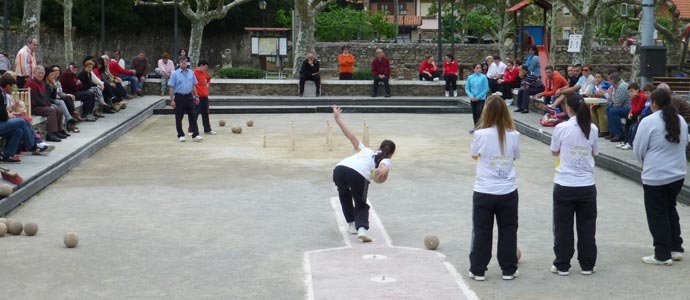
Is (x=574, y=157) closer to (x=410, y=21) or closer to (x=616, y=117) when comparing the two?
(x=616, y=117)

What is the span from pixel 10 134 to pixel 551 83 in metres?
13.5

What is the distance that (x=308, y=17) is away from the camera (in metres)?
37.7

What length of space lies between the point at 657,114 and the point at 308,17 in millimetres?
28545

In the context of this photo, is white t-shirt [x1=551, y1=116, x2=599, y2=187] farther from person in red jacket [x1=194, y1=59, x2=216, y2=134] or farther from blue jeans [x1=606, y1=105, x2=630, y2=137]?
person in red jacket [x1=194, y1=59, x2=216, y2=134]

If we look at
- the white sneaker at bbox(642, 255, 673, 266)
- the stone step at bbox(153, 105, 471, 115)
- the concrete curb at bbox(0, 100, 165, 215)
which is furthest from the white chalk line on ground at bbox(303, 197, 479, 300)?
the stone step at bbox(153, 105, 471, 115)

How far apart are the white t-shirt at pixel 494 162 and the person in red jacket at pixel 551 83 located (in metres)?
15.6

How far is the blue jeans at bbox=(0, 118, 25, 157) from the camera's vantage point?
15492mm

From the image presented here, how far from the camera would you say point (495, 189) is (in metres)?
8.84

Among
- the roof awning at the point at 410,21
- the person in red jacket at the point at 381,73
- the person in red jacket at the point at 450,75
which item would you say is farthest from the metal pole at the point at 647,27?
the roof awning at the point at 410,21

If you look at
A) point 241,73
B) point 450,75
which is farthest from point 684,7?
point 241,73

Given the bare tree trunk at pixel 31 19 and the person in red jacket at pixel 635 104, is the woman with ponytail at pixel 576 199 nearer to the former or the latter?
the person in red jacket at pixel 635 104

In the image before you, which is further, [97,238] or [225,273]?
[97,238]

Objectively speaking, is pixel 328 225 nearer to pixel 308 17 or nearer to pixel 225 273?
pixel 225 273

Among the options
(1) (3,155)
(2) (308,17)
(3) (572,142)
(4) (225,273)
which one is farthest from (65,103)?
(2) (308,17)
